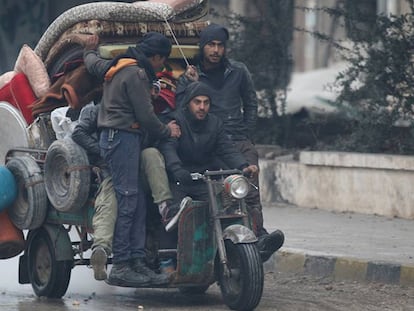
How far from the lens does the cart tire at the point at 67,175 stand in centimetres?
909

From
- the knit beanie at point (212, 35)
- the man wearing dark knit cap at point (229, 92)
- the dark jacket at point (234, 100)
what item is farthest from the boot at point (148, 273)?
the knit beanie at point (212, 35)

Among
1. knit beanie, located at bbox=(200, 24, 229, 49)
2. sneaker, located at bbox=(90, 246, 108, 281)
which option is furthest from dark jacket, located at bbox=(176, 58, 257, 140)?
sneaker, located at bbox=(90, 246, 108, 281)

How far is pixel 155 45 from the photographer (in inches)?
356

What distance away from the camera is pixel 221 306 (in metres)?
9.09

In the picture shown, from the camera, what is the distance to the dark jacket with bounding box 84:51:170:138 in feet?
29.3

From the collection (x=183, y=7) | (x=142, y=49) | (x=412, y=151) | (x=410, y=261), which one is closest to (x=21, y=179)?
(x=142, y=49)

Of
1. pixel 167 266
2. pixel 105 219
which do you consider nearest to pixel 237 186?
pixel 167 266

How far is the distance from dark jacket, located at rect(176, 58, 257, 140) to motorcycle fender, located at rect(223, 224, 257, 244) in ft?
3.92

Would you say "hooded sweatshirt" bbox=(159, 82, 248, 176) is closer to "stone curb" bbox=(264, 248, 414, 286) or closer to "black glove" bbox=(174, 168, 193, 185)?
"black glove" bbox=(174, 168, 193, 185)

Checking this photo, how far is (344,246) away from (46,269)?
9.43 feet

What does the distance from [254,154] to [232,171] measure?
1008 millimetres

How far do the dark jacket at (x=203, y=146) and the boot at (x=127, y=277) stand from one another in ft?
2.65

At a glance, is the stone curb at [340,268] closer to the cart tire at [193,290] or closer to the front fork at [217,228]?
the cart tire at [193,290]

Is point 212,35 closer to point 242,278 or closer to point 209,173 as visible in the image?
point 209,173
